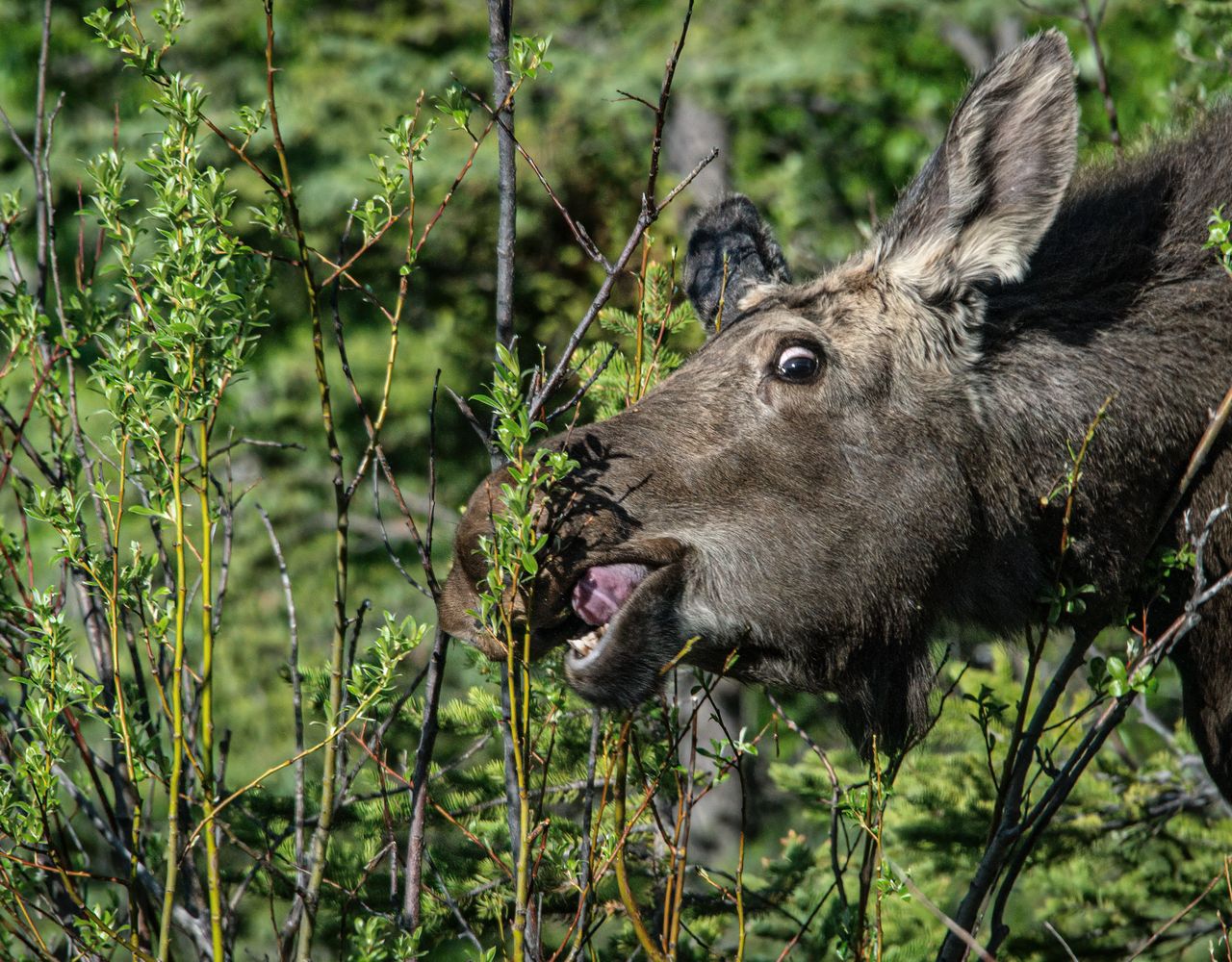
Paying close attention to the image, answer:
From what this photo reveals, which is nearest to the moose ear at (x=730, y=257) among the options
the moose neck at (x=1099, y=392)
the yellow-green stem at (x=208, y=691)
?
the moose neck at (x=1099, y=392)

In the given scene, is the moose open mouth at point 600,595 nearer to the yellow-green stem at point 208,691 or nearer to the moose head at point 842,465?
the moose head at point 842,465

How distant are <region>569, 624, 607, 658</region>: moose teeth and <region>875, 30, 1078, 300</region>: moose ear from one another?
4.51 feet

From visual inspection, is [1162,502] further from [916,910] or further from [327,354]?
[327,354]

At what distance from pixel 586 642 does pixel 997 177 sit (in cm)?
174

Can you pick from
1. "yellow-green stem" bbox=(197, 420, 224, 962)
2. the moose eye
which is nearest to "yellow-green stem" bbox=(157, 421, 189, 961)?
"yellow-green stem" bbox=(197, 420, 224, 962)

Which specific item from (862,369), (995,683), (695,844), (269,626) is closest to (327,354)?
(269,626)

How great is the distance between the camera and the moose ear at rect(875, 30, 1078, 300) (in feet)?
12.5

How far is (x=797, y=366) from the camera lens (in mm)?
3848

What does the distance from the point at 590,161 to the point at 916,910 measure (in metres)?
7.36

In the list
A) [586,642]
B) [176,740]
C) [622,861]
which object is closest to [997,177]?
[586,642]

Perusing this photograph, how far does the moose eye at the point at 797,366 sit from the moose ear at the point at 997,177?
16.3 inches

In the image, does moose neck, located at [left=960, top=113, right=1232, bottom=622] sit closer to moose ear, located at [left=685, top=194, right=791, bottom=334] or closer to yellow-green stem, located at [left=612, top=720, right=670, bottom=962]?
moose ear, located at [left=685, top=194, right=791, bottom=334]

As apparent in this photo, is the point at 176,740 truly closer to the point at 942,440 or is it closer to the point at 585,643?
the point at 585,643

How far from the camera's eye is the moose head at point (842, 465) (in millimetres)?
3543
